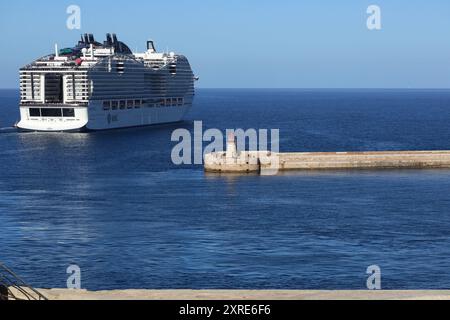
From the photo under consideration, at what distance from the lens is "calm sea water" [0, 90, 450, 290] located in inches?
1281

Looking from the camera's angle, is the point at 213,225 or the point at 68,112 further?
the point at 68,112

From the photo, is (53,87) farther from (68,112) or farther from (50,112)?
(68,112)

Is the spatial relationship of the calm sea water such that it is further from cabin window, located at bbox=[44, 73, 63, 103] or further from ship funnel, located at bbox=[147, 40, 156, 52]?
ship funnel, located at bbox=[147, 40, 156, 52]

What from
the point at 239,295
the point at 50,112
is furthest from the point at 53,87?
the point at 239,295

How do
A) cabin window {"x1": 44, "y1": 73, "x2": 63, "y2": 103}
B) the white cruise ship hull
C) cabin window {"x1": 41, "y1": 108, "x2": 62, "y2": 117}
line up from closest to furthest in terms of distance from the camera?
1. the white cruise ship hull
2. cabin window {"x1": 41, "y1": 108, "x2": 62, "y2": 117}
3. cabin window {"x1": 44, "y1": 73, "x2": 63, "y2": 103}

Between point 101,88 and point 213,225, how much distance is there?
3099 inches

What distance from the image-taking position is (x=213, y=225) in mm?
44188

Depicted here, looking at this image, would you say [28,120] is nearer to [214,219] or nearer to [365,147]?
[365,147]

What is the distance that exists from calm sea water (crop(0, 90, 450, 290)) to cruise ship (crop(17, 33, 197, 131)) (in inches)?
1163

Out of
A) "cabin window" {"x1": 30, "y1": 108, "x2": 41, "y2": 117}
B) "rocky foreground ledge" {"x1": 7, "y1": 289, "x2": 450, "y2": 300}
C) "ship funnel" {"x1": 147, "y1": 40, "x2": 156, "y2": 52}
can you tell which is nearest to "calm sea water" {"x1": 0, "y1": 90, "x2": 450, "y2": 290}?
"rocky foreground ledge" {"x1": 7, "y1": 289, "x2": 450, "y2": 300}

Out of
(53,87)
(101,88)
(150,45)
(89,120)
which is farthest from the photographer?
(150,45)

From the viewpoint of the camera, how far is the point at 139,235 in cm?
4069

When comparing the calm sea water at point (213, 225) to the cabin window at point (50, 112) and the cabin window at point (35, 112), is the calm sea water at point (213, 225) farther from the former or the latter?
the cabin window at point (35, 112)

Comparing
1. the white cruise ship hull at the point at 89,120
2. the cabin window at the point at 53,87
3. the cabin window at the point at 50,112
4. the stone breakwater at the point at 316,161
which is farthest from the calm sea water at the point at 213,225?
the cabin window at the point at 53,87
